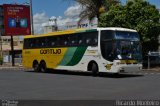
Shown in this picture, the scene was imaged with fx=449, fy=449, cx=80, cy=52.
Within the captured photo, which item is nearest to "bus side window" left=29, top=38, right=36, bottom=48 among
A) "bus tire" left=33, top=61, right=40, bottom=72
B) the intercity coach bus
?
the intercity coach bus

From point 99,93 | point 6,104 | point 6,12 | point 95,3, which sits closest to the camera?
point 6,104

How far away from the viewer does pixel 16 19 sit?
53.6m

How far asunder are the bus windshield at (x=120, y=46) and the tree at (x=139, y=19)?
9.43 m

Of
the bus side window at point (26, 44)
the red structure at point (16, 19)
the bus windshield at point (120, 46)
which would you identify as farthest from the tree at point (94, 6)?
the bus windshield at point (120, 46)

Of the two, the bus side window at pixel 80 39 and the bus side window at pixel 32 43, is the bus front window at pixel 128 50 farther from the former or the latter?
the bus side window at pixel 32 43

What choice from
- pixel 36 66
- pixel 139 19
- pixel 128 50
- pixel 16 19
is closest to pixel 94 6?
pixel 139 19

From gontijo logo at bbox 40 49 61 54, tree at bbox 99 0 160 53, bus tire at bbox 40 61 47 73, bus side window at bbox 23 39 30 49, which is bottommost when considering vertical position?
bus tire at bbox 40 61 47 73

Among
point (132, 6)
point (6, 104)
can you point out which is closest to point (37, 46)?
point (132, 6)

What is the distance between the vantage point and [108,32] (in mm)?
27625

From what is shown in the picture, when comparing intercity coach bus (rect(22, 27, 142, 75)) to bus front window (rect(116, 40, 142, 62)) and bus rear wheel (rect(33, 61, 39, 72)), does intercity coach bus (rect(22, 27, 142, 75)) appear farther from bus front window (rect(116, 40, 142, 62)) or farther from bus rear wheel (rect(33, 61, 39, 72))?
bus rear wheel (rect(33, 61, 39, 72))

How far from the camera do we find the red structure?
5234cm

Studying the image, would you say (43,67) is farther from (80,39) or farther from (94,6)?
(94,6)

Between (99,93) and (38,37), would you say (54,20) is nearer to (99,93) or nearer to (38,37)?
(38,37)

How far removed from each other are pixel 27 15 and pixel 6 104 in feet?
139
